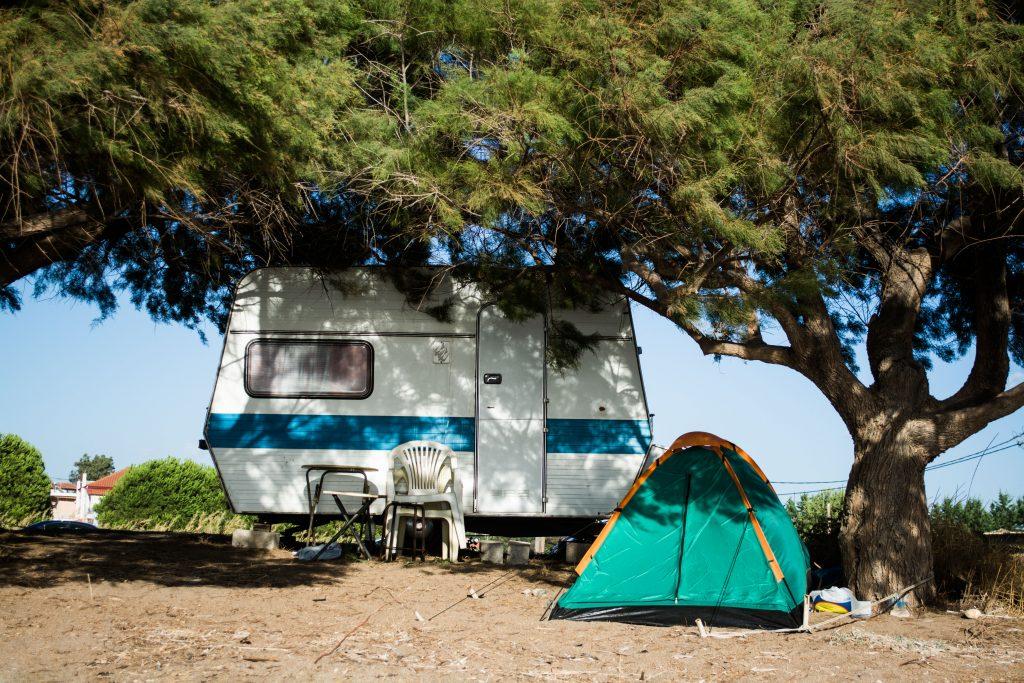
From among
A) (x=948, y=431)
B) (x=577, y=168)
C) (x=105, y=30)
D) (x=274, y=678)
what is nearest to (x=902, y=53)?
(x=577, y=168)

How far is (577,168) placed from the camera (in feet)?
21.8

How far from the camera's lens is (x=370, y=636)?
18.1ft

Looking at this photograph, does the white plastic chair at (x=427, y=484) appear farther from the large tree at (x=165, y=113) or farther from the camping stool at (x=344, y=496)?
the large tree at (x=165, y=113)

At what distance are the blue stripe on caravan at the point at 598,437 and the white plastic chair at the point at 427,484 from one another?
98 cm

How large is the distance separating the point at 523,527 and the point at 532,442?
1029 millimetres

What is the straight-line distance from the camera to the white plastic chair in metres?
8.35

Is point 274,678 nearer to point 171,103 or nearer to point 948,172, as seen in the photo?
point 171,103

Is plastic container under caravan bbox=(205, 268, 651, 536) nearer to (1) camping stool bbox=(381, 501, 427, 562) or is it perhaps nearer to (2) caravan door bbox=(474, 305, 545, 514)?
(2) caravan door bbox=(474, 305, 545, 514)

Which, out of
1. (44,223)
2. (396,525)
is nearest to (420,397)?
(396,525)

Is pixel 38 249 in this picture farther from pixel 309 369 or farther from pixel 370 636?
pixel 370 636

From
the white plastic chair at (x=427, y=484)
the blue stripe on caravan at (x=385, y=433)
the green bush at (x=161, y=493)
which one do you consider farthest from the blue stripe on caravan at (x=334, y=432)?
the green bush at (x=161, y=493)

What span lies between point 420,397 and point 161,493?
12.6 metres

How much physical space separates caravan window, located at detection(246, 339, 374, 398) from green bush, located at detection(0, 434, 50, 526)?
8.20 m

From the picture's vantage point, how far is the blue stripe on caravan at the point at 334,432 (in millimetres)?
8578
